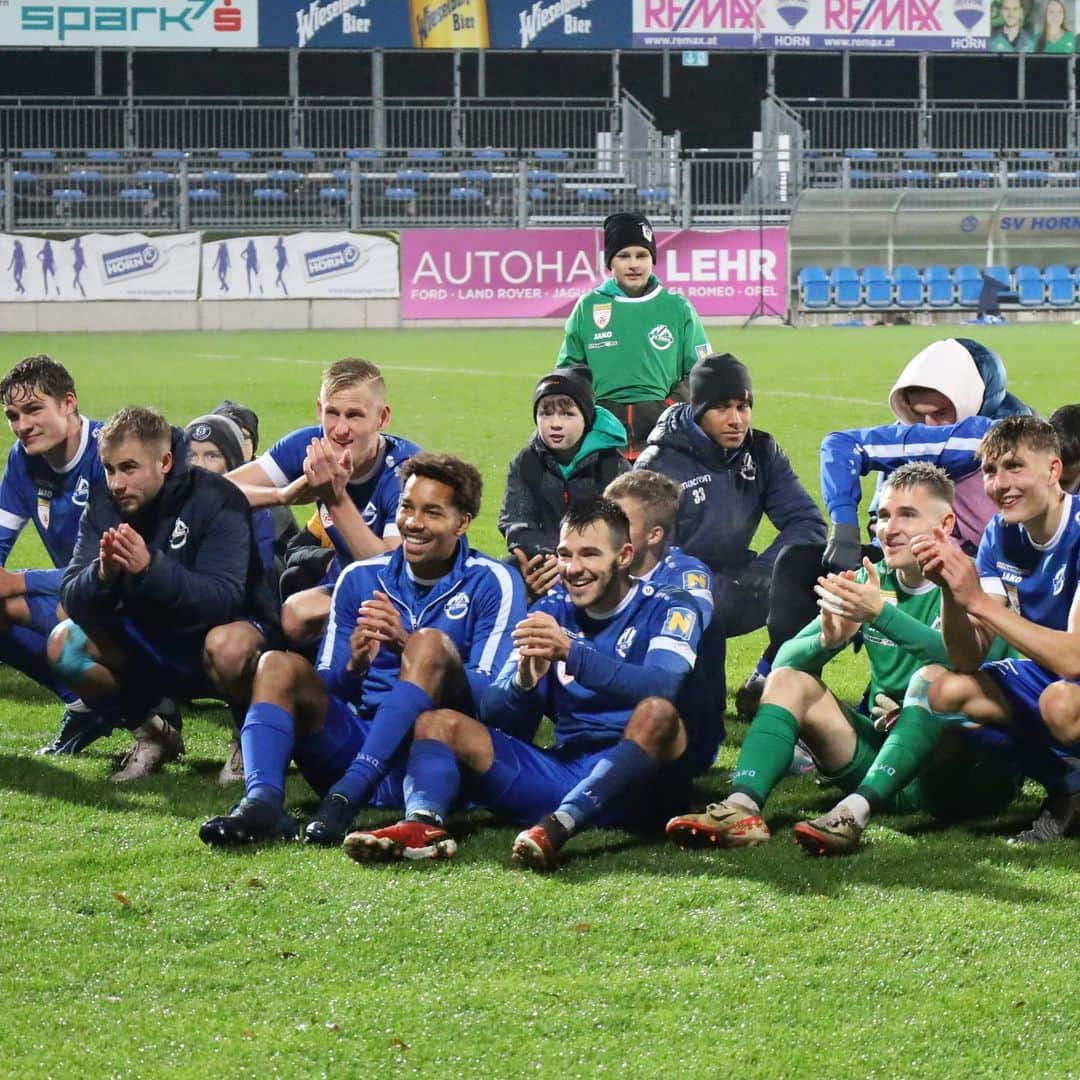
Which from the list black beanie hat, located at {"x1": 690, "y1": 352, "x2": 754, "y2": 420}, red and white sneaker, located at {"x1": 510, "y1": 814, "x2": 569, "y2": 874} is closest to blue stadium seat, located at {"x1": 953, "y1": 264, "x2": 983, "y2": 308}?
black beanie hat, located at {"x1": 690, "y1": 352, "x2": 754, "y2": 420}

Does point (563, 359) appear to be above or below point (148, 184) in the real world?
below

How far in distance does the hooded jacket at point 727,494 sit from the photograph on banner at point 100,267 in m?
24.7

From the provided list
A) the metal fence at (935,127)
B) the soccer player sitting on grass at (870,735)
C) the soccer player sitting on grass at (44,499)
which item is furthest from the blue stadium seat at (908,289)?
the soccer player sitting on grass at (870,735)

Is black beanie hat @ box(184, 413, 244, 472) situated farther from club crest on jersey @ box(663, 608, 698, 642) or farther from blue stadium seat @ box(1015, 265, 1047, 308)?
blue stadium seat @ box(1015, 265, 1047, 308)

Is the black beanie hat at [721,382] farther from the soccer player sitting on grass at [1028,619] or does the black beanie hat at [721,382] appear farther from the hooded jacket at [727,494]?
the soccer player sitting on grass at [1028,619]

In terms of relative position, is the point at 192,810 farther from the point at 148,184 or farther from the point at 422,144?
the point at 422,144

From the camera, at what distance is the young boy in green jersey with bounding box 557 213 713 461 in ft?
31.1

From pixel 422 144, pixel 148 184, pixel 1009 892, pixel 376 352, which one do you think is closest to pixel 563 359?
pixel 1009 892

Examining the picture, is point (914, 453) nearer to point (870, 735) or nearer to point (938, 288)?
point (870, 735)

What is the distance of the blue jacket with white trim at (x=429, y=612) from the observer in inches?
220

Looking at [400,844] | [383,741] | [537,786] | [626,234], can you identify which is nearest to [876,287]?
[626,234]

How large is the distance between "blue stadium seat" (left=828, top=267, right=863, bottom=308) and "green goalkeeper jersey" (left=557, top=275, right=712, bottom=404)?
2451cm

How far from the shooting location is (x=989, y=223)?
35750 mm

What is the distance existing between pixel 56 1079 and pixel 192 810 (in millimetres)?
2165
